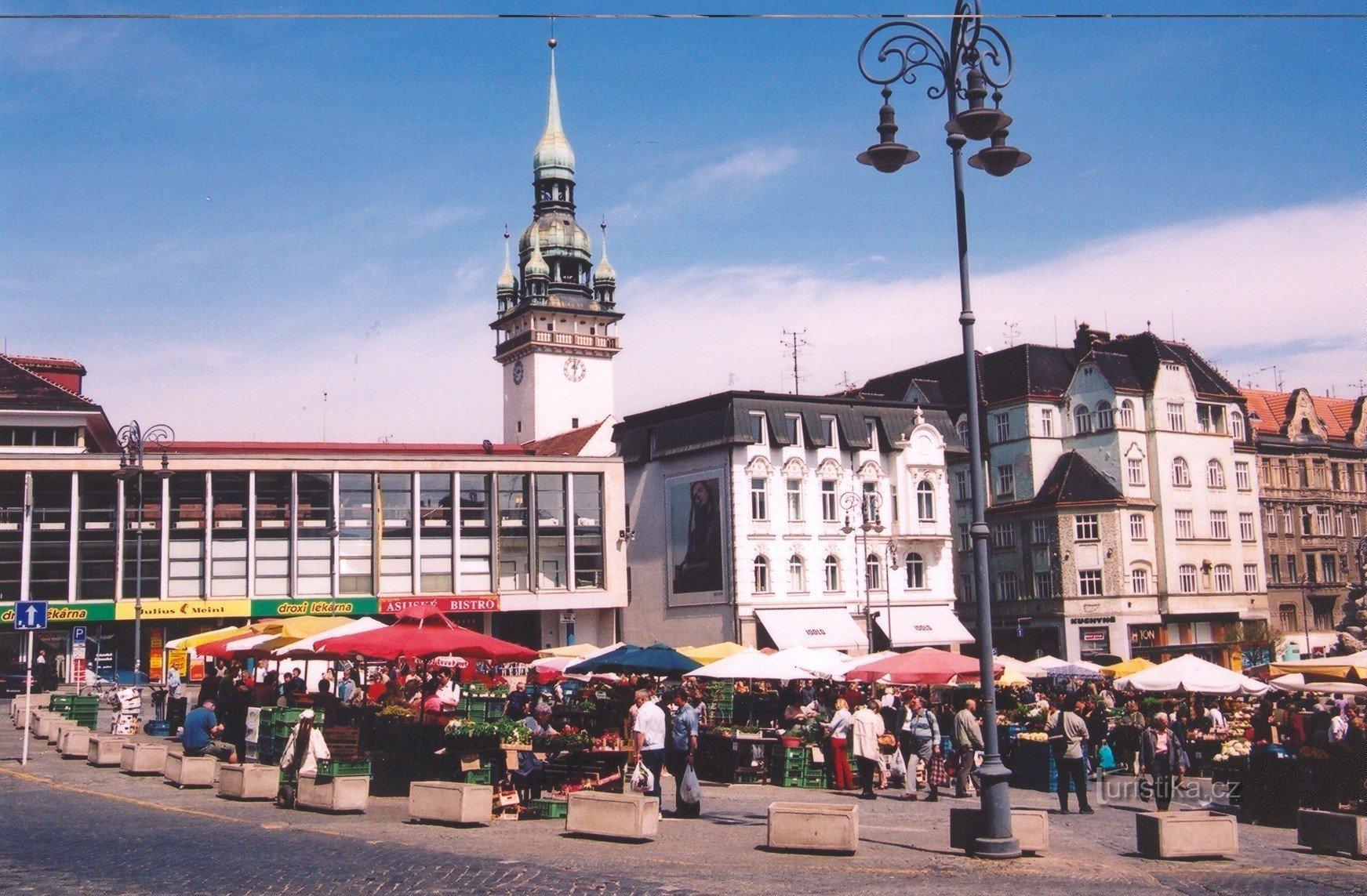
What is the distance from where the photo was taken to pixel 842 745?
72.6ft

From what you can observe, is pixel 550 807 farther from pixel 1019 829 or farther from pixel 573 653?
pixel 573 653

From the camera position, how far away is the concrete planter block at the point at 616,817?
1468cm

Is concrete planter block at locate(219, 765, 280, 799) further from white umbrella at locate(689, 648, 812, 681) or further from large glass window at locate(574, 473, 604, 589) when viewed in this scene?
large glass window at locate(574, 473, 604, 589)

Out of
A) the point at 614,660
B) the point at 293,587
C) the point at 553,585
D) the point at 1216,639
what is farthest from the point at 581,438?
the point at 614,660

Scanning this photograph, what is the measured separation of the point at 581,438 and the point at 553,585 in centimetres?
1371

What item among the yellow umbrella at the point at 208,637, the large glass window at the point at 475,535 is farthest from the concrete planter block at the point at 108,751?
the large glass window at the point at 475,535

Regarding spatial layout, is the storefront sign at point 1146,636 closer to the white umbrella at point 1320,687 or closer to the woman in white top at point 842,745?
the white umbrella at point 1320,687

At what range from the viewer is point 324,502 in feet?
190

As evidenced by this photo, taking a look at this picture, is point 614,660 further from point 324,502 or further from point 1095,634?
point 1095,634

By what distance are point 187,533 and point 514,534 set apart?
13946mm

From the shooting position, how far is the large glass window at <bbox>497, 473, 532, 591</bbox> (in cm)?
6006

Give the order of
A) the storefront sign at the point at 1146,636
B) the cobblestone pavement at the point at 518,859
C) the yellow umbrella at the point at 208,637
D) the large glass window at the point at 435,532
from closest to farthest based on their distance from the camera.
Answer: the cobblestone pavement at the point at 518,859 < the yellow umbrella at the point at 208,637 < the large glass window at the point at 435,532 < the storefront sign at the point at 1146,636

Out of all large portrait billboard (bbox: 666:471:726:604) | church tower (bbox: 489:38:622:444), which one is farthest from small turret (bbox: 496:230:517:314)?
large portrait billboard (bbox: 666:471:726:604)

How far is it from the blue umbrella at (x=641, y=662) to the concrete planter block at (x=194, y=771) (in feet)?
28.3
